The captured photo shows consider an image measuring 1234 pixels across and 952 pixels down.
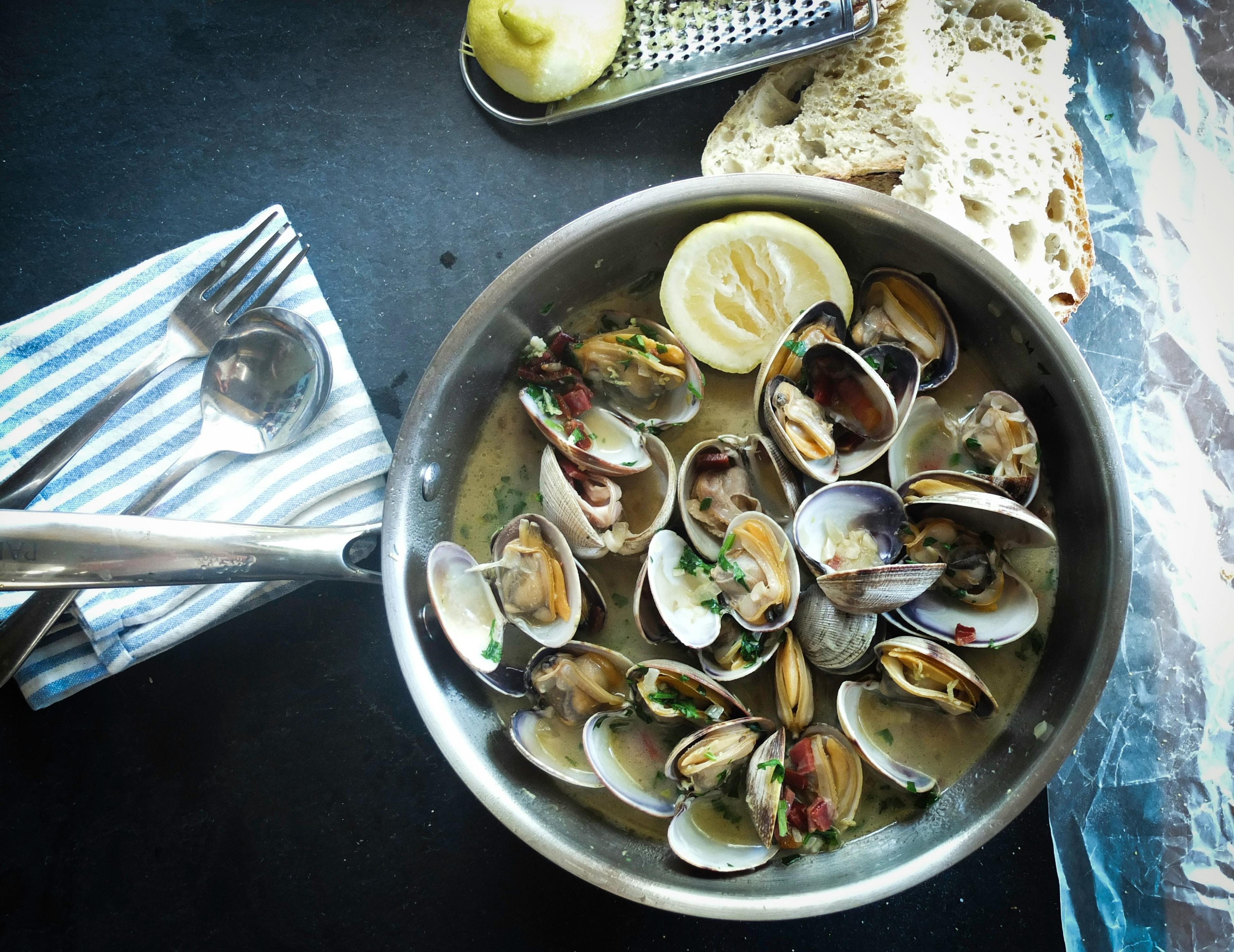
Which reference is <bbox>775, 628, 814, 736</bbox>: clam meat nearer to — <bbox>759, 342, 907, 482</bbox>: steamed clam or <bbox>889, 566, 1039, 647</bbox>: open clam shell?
<bbox>889, 566, 1039, 647</bbox>: open clam shell

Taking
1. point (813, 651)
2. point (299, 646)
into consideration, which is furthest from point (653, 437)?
point (299, 646)

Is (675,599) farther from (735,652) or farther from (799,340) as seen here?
(799,340)

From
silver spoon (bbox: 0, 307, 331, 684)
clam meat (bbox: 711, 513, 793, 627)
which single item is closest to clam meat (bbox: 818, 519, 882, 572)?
clam meat (bbox: 711, 513, 793, 627)

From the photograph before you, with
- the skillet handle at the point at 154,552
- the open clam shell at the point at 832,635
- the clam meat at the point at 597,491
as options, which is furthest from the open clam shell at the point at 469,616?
the open clam shell at the point at 832,635

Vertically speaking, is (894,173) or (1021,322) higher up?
Result: (894,173)

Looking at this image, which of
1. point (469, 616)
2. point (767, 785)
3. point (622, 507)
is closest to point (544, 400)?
point (622, 507)

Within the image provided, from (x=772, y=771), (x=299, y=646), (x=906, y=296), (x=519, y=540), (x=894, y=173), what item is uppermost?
(x=894, y=173)

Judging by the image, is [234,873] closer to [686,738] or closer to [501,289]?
[686,738]

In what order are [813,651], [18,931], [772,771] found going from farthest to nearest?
[18,931] < [813,651] < [772,771]
